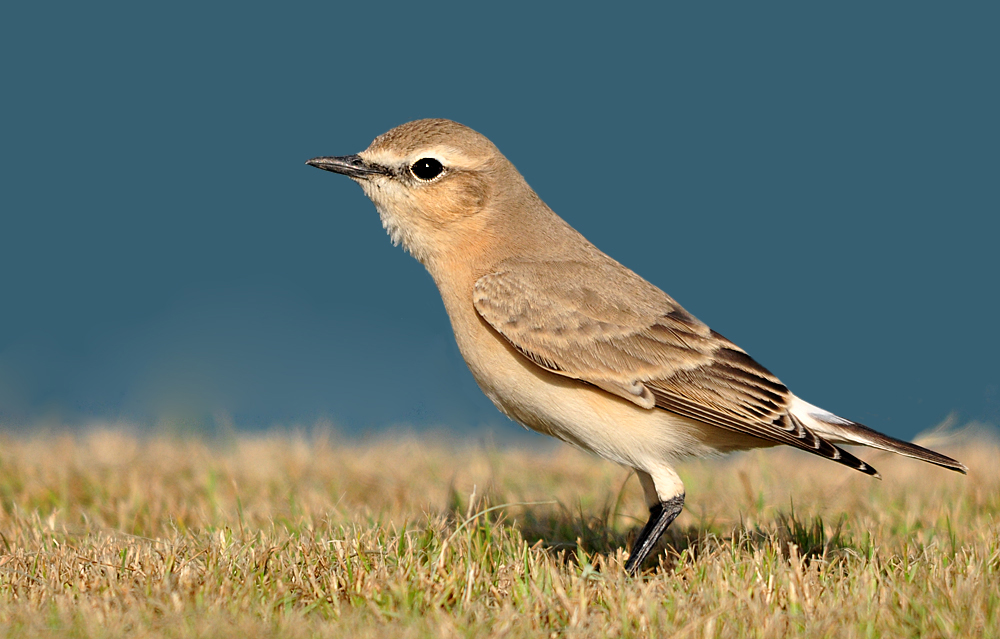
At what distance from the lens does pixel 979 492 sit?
6.99 m

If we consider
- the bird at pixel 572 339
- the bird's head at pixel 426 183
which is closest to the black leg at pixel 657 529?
the bird at pixel 572 339

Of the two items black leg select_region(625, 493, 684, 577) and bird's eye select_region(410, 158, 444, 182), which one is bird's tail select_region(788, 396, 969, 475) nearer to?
black leg select_region(625, 493, 684, 577)

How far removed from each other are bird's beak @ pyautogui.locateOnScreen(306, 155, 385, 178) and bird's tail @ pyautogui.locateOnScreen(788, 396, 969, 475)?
291 centimetres

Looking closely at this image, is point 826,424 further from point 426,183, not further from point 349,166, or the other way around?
point 349,166

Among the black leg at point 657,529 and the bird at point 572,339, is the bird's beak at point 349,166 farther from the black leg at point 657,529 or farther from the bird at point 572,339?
the black leg at point 657,529

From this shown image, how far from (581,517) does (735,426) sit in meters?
1.26

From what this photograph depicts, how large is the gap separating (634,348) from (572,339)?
1.22ft

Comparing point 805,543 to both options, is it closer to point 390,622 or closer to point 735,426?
point 735,426

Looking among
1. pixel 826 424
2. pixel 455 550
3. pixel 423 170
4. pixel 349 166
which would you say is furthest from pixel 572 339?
pixel 349 166

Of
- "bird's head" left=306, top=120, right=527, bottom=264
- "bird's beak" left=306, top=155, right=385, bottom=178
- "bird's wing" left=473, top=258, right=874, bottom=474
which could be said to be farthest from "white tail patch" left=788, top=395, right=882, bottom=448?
"bird's beak" left=306, top=155, right=385, bottom=178

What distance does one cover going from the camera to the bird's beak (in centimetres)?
599

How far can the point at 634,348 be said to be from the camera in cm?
546

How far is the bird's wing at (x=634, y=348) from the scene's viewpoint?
17.4ft

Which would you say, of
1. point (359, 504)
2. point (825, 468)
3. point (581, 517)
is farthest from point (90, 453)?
point (825, 468)
